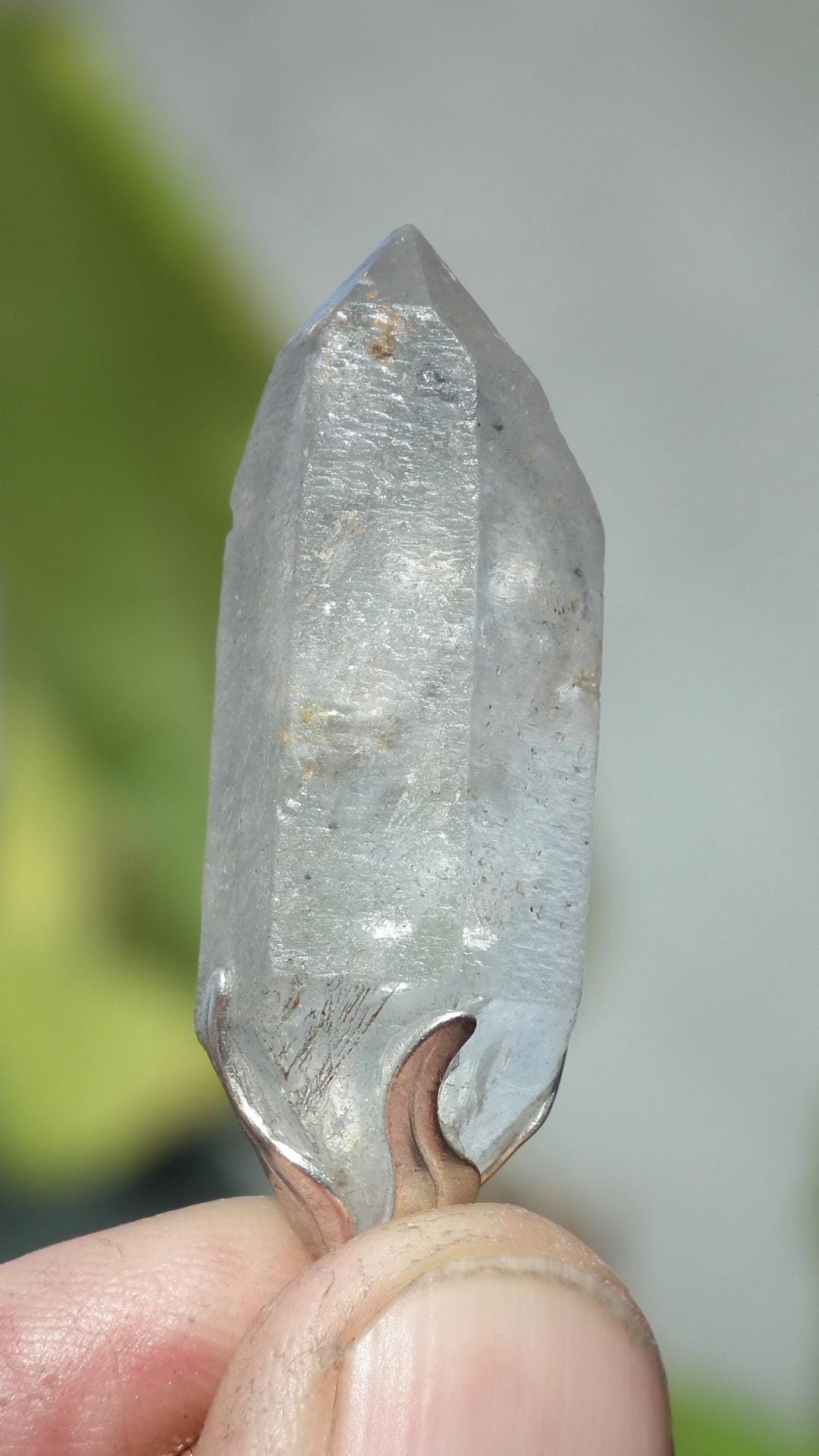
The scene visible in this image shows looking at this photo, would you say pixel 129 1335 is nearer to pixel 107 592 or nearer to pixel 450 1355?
pixel 450 1355

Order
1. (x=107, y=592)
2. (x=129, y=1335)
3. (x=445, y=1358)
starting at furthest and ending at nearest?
1. (x=107, y=592)
2. (x=129, y=1335)
3. (x=445, y=1358)

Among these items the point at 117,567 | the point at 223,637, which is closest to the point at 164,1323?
the point at 223,637

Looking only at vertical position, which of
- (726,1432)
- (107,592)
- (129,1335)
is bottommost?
(726,1432)

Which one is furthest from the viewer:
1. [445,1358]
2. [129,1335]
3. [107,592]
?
[107,592]

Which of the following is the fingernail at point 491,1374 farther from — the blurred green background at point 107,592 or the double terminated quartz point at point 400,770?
the blurred green background at point 107,592

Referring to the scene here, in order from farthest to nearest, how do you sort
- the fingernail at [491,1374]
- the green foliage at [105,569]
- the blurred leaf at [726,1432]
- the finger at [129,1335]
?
the blurred leaf at [726,1432], the green foliage at [105,569], the finger at [129,1335], the fingernail at [491,1374]

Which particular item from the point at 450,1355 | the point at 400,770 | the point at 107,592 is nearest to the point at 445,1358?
the point at 450,1355

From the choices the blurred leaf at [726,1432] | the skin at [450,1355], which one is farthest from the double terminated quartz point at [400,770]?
the blurred leaf at [726,1432]

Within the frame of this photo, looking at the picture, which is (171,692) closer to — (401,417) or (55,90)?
(55,90)
